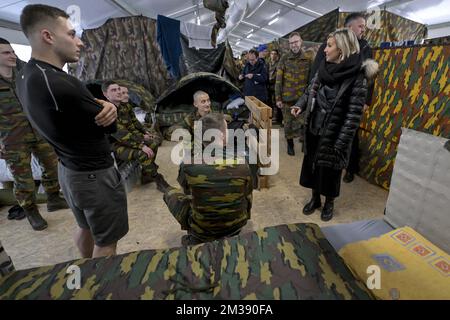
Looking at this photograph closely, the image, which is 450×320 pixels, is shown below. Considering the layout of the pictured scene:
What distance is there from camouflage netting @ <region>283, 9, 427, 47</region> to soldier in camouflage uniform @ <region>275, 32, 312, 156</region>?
5.00ft

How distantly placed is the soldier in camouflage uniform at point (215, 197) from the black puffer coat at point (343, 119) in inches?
29.1

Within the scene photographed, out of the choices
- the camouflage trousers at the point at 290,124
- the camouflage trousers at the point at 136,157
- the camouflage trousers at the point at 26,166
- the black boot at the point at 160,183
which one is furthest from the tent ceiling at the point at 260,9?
the camouflage trousers at the point at 290,124

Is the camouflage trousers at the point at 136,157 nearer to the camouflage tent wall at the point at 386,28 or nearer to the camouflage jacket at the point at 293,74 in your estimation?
the camouflage jacket at the point at 293,74

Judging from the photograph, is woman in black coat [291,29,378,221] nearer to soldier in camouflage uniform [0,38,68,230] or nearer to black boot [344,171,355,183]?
black boot [344,171,355,183]

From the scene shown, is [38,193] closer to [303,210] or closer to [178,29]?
[303,210]

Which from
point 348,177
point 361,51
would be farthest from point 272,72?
point 361,51

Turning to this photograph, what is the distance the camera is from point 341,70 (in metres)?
1.55

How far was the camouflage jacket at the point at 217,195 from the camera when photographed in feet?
3.96

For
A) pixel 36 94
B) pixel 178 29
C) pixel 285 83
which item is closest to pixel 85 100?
pixel 36 94

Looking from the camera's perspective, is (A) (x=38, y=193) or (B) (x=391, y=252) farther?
(A) (x=38, y=193)

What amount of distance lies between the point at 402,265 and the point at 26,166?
2.50 meters

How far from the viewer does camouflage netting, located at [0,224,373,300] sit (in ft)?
2.40

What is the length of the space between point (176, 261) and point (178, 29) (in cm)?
407
